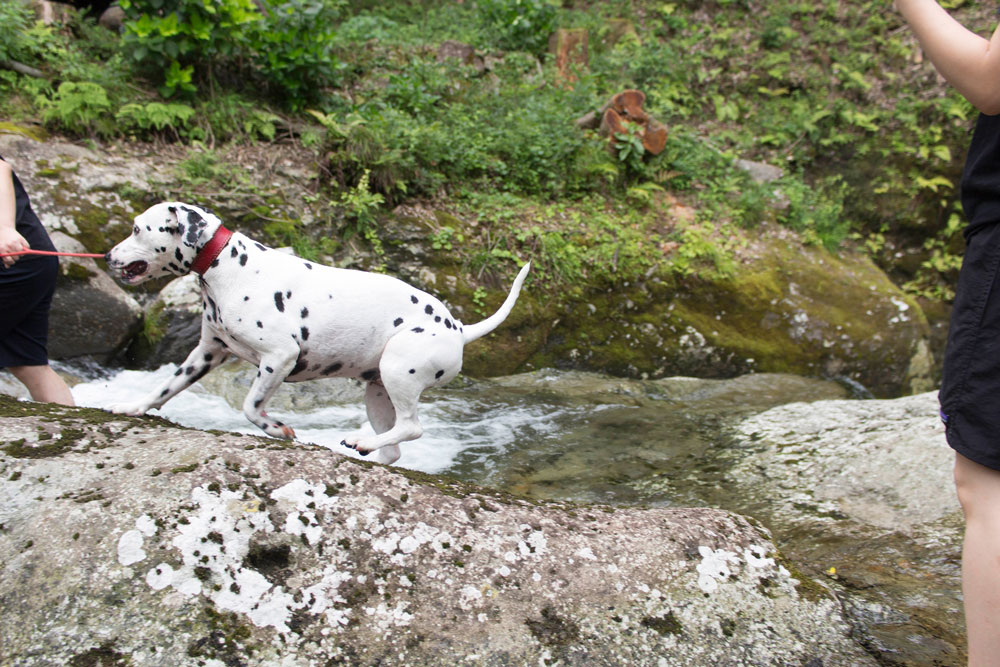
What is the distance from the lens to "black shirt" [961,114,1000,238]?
6.13 ft

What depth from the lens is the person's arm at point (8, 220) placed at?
320 cm

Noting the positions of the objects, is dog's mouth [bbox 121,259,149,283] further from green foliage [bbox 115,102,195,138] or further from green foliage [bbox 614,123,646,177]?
green foliage [bbox 614,123,646,177]

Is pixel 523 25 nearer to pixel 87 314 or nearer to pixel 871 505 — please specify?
pixel 87 314

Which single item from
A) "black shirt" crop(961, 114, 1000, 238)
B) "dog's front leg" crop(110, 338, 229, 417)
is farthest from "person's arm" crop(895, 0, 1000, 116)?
"dog's front leg" crop(110, 338, 229, 417)

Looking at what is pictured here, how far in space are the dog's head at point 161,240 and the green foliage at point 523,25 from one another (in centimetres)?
891

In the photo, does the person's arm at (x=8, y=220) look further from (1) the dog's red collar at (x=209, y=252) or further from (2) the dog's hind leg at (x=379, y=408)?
(2) the dog's hind leg at (x=379, y=408)

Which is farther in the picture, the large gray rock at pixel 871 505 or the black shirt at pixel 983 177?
the large gray rock at pixel 871 505

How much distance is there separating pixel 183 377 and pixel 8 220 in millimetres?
1143

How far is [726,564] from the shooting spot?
2.48m

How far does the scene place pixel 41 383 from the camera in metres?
3.77

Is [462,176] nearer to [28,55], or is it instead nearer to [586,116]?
[586,116]

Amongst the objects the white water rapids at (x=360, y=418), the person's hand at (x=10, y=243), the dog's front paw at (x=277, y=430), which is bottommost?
the white water rapids at (x=360, y=418)

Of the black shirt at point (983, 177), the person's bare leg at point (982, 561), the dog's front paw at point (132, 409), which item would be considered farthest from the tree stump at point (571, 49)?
the person's bare leg at point (982, 561)

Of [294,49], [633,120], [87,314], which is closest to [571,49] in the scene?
[633,120]
